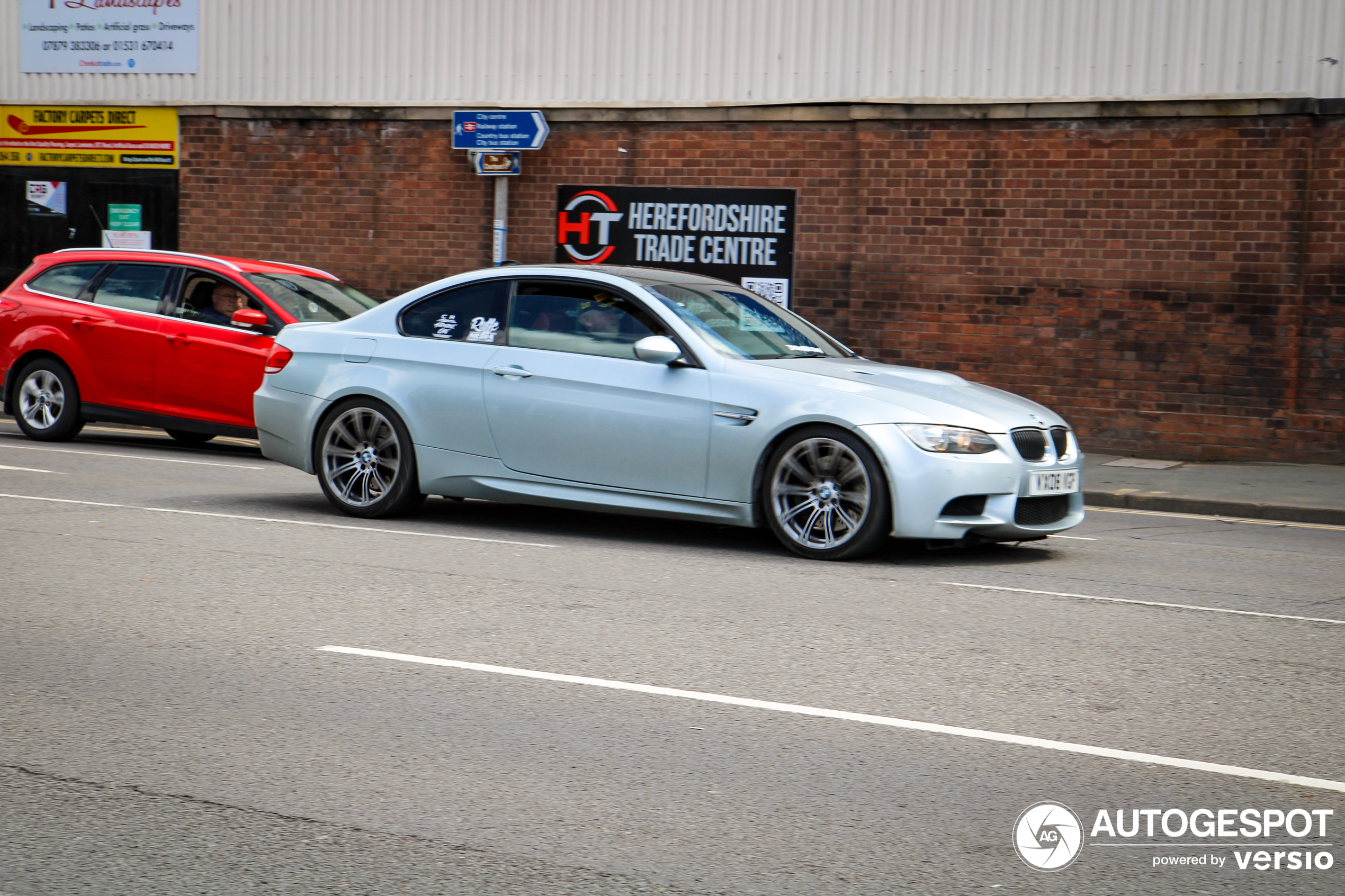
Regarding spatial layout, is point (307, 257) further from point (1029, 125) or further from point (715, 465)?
point (715, 465)

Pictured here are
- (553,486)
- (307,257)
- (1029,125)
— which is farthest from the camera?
(307,257)

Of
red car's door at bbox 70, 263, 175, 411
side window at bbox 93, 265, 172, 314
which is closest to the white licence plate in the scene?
red car's door at bbox 70, 263, 175, 411

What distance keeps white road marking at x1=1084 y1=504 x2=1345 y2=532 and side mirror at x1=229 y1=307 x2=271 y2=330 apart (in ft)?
23.2

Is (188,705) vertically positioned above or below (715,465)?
below

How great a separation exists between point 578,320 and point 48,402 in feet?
23.8

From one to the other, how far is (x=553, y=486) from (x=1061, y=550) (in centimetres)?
306

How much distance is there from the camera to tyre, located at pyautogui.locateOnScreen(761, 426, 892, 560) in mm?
7758

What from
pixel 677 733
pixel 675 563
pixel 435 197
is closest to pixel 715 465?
pixel 675 563

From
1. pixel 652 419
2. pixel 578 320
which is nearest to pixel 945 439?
pixel 652 419

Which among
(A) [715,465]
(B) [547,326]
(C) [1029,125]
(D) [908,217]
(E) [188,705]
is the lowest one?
(E) [188,705]

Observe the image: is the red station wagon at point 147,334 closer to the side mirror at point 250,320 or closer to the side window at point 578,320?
the side mirror at point 250,320

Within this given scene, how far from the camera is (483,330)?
902 cm

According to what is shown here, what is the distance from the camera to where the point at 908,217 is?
52.2ft

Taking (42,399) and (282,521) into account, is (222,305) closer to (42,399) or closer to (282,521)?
(42,399)
